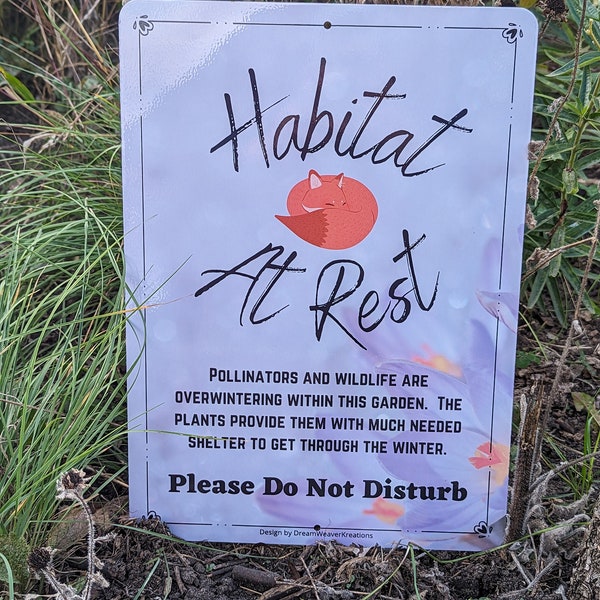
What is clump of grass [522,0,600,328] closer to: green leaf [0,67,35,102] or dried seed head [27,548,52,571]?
dried seed head [27,548,52,571]

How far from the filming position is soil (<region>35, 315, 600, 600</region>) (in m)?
1.39

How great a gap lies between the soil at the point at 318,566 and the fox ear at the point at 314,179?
60 centimetres

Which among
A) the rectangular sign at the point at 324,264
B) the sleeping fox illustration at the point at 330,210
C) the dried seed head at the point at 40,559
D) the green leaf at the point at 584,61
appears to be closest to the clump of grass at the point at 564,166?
the green leaf at the point at 584,61

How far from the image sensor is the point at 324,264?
4.63 feet

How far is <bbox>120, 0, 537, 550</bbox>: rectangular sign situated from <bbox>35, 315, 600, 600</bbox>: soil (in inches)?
1.6

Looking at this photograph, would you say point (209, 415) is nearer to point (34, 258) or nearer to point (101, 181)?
point (34, 258)

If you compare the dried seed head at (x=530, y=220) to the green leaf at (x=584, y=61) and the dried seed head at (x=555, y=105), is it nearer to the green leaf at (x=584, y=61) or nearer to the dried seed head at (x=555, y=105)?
the dried seed head at (x=555, y=105)

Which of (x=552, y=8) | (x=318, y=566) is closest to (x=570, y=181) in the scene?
(x=552, y=8)

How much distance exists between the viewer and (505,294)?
142 cm

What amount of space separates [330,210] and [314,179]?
0.07 m

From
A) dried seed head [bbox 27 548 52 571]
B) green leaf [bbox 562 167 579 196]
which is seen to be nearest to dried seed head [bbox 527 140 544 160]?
green leaf [bbox 562 167 579 196]

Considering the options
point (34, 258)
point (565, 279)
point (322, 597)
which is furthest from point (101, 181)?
point (565, 279)

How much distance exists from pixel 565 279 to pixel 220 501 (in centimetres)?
112

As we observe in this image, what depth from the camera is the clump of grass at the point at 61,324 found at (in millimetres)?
1338
